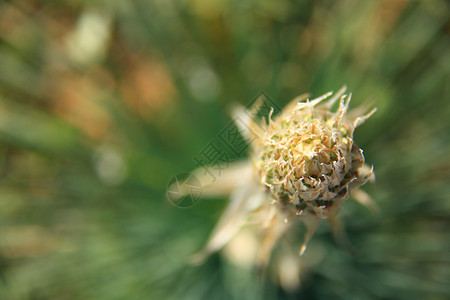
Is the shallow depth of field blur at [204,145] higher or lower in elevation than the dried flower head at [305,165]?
higher

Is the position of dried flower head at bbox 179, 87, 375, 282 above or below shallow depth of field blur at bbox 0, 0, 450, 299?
below

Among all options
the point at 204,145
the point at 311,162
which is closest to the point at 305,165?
Answer: the point at 311,162

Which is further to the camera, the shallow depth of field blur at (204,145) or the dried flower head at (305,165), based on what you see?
the shallow depth of field blur at (204,145)

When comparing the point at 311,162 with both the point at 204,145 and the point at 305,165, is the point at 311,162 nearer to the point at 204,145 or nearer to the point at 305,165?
the point at 305,165

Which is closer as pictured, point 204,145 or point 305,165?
point 305,165

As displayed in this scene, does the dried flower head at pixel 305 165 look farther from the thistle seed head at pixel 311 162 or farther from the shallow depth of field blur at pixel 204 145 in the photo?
the shallow depth of field blur at pixel 204 145

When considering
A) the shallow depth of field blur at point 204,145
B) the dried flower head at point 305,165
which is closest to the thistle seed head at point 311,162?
the dried flower head at point 305,165

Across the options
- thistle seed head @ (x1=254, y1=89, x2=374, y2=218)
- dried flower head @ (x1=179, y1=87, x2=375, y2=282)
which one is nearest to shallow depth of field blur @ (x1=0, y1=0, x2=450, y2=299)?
dried flower head @ (x1=179, y1=87, x2=375, y2=282)

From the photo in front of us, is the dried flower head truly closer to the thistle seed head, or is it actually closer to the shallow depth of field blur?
the thistle seed head
